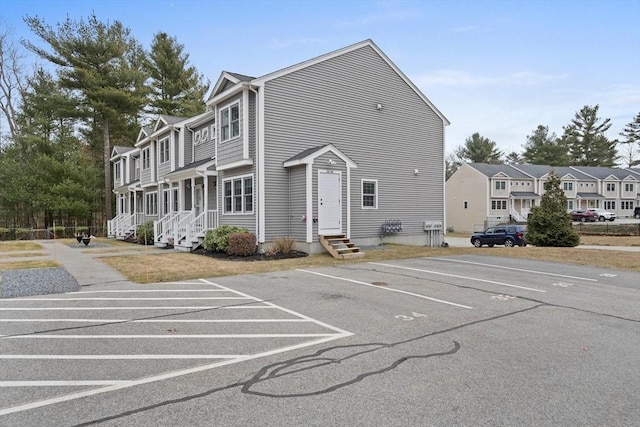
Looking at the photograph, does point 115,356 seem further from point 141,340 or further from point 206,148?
point 206,148

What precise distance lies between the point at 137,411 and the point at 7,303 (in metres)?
6.43

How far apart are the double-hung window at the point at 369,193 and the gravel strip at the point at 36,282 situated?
1144 centimetres

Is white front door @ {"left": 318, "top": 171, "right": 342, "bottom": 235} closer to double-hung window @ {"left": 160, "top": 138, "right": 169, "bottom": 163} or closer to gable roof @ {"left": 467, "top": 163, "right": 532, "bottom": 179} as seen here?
double-hung window @ {"left": 160, "top": 138, "right": 169, "bottom": 163}

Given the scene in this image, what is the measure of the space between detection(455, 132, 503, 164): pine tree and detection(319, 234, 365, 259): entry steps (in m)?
61.7

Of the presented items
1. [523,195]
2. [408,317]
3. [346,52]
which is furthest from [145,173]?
[523,195]

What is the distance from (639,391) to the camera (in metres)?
3.72

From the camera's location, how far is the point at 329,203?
15953 millimetres

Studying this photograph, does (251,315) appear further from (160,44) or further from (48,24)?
(160,44)

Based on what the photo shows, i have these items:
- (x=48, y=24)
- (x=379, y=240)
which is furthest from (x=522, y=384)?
(x=48, y=24)

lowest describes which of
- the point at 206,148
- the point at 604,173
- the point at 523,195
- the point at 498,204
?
the point at 498,204

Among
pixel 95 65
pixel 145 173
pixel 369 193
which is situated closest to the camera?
pixel 369 193

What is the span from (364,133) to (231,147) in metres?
5.93

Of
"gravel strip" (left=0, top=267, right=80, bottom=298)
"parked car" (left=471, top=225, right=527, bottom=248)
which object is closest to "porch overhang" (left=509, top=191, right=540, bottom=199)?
"parked car" (left=471, top=225, right=527, bottom=248)

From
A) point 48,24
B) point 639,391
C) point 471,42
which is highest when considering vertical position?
point 48,24
